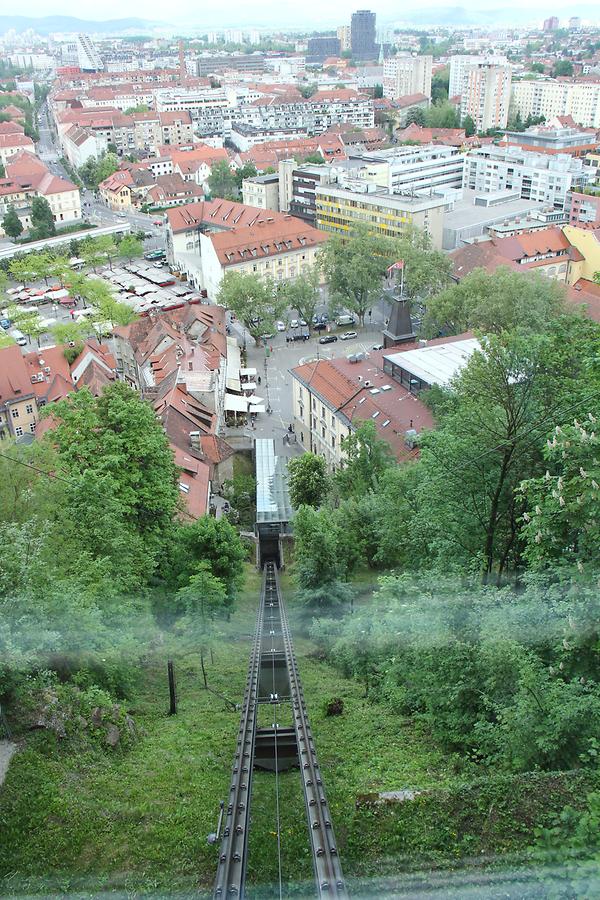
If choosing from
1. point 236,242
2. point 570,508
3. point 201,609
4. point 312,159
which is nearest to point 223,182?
point 312,159

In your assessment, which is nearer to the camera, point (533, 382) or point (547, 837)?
point (547, 837)

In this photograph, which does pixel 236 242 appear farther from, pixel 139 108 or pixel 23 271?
pixel 139 108

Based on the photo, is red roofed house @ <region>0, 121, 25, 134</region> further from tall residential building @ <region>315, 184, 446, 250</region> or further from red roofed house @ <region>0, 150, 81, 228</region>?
tall residential building @ <region>315, 184, 446, 250</region>

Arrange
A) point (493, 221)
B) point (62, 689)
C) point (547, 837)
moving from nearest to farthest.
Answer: point (547, 837) < point (62, 689) < point (493, 221)

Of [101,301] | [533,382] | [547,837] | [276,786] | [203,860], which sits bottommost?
[101,301]

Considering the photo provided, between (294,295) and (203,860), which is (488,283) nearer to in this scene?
(294,295)

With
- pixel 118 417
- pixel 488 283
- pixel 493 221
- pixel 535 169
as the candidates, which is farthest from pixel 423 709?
pixel 535 169

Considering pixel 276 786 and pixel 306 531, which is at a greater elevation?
pixel 276 786

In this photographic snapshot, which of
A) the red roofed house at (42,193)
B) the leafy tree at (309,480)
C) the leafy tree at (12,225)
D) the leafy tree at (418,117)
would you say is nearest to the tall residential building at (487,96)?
the leafy tree at (418,117)
